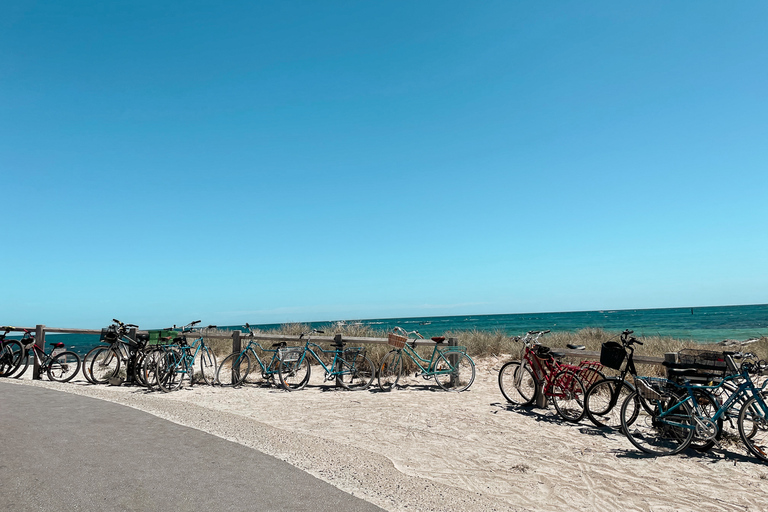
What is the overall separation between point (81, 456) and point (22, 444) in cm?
98

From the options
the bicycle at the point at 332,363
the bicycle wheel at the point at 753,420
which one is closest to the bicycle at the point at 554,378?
the bicycle wheel at the point at 753,420

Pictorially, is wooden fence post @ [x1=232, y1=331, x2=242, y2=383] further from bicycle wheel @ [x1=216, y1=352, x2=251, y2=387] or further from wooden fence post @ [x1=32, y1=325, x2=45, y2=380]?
wooden fence post @ [x1=32, y1=325, x2=45, y2=380]

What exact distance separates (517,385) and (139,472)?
6117 mm

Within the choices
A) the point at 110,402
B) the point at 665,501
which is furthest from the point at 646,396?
the point at 110,402

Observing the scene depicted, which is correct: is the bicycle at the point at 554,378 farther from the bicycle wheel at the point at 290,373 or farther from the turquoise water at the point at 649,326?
the turquoise water at the point at 649,326

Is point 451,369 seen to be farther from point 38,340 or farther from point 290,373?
point 38,340

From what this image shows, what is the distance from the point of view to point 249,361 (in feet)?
36.0

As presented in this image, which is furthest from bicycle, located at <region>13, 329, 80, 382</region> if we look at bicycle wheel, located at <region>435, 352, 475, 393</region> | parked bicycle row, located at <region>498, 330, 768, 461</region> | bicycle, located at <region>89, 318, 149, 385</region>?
parked bicycle row, located at <region>498, 330, 768, 461</region>

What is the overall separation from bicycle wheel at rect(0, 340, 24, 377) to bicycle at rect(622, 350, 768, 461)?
13.6m

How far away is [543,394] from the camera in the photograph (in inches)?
329

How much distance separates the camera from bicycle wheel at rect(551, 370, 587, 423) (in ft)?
24.6

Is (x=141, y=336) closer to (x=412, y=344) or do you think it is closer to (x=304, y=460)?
(x=412, y=344)

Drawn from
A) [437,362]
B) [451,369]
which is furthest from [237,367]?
[451,369]

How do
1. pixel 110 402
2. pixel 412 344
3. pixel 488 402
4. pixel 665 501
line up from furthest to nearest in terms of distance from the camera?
pixel 412 344, pixel 488 402, pixel 110 402, pixel 665 501
